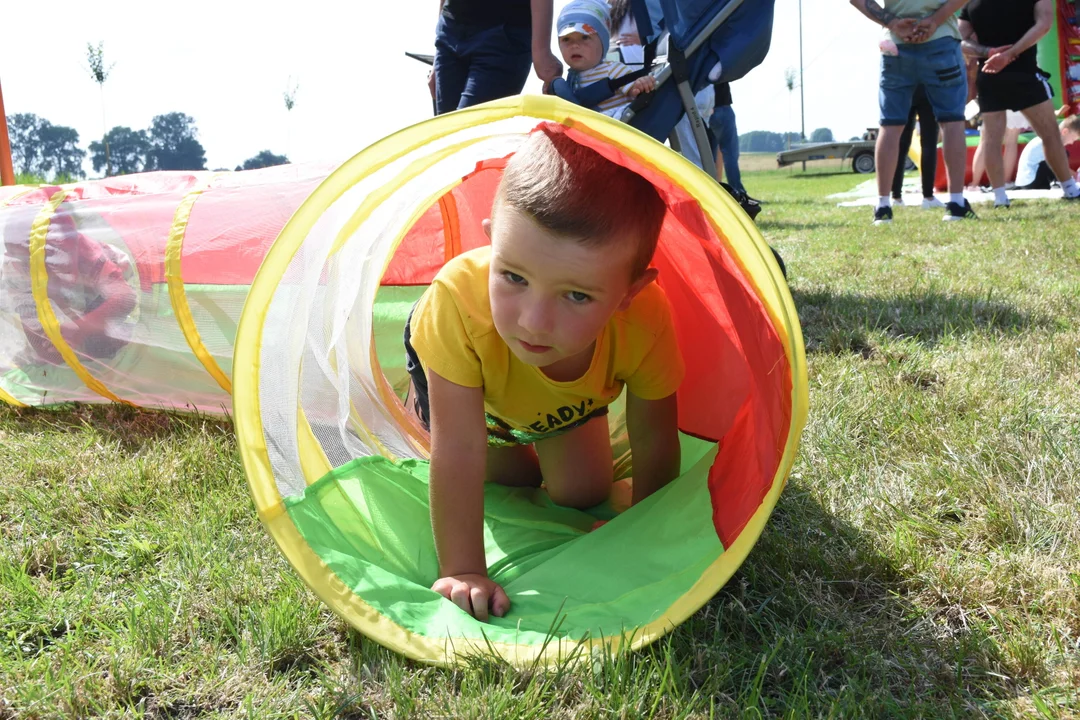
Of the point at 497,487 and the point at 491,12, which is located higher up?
the point at 491,12

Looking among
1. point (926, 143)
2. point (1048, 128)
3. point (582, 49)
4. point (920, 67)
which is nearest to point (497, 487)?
point (582, 49)

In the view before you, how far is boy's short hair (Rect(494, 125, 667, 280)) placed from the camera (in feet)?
4.75

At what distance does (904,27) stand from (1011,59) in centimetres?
142

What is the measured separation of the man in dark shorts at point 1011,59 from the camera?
651 cm

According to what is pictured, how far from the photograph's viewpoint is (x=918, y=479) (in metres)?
1.86

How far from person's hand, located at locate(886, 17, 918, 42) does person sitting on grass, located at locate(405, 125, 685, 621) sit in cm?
474

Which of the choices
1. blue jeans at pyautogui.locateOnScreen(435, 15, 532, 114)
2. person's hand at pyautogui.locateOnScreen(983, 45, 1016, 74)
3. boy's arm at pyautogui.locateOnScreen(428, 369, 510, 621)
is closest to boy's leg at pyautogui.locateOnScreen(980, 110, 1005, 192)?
person's hand at pyautogui.locateOnScreen(983, 45, 1016, 74)

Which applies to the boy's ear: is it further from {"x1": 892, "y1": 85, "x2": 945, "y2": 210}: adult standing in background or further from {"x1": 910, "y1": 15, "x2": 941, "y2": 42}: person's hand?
{"x1": 892, "y1": 85, "x2": 945, "y2": 210}: adult standing in background

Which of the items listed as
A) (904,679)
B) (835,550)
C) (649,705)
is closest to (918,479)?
(835,550)

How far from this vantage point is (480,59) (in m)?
3.52

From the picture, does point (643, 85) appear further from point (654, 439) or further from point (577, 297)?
point (577, 297)

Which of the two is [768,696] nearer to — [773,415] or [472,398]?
[773,415]

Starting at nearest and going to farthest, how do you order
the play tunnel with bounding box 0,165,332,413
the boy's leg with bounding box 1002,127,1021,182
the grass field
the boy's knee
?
the grass field < the boy's knee < the play tunnel with bounding box 0,165,332,413 < the boy's leg with bounding box 1002,127,1021,182

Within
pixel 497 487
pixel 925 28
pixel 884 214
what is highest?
pixel 925 28
